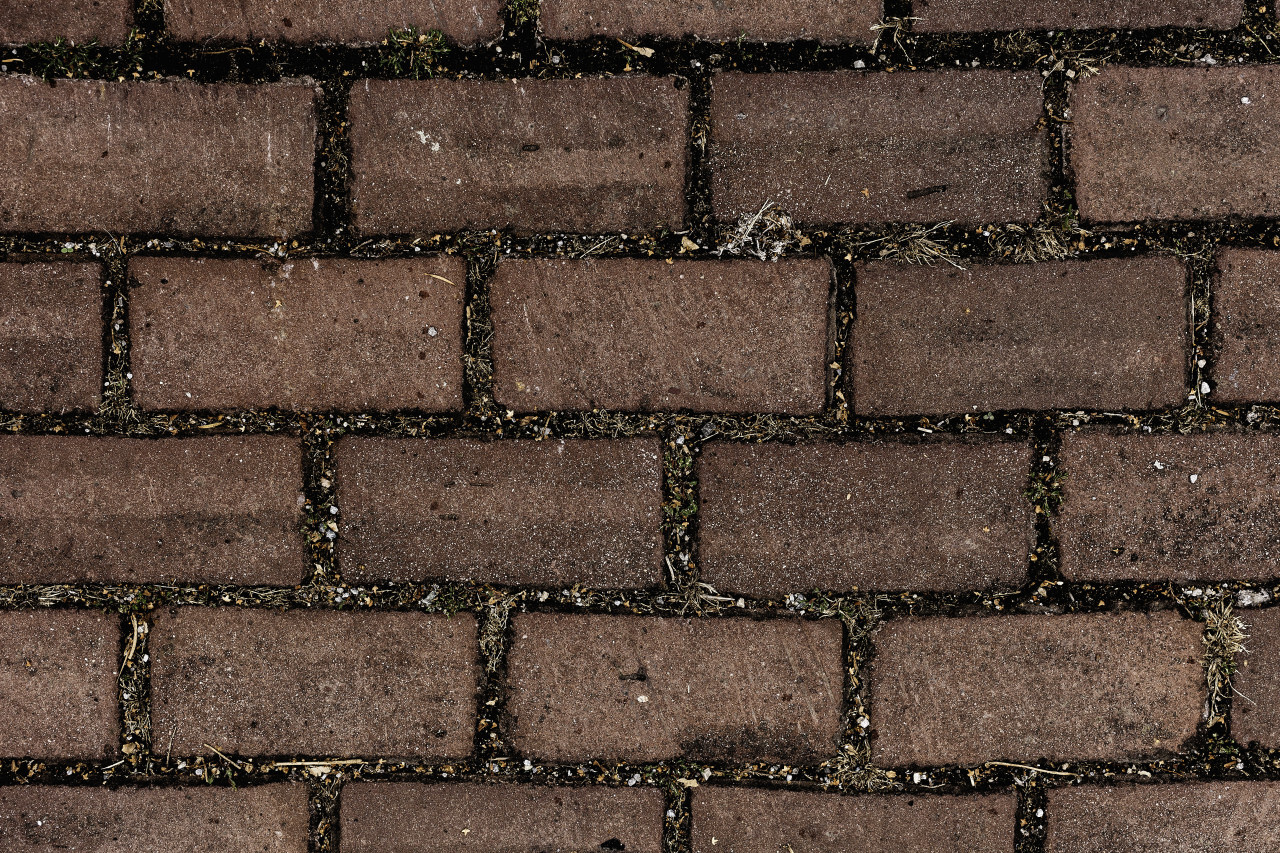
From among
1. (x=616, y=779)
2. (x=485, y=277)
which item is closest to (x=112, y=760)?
(x=616, y=779)

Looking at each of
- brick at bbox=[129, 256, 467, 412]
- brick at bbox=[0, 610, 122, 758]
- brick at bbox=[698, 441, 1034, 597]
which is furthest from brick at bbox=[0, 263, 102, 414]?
brick at bbox=[698, 441, 1034, 597]

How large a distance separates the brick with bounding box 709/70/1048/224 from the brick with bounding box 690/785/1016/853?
1.34 meters

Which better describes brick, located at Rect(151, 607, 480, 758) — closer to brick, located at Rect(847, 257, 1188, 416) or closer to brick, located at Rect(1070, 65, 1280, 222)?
brick, located at Rect(847, 257, 1188, 416)

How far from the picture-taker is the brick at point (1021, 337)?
1718 mm

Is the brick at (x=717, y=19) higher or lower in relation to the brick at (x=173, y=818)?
higher

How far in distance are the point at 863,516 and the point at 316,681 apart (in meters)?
1.32

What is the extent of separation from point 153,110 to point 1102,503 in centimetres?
234

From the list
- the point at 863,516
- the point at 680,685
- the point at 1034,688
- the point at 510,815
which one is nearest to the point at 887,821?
the point at 1034,688

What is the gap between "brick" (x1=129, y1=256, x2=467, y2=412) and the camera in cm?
173

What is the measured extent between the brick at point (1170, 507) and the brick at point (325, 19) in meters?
1.65

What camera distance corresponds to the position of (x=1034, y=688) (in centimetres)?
176

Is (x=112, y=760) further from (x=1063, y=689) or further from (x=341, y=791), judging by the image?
(x=1063, y=689)

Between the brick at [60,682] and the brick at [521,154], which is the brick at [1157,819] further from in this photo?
the brick at [60,682]

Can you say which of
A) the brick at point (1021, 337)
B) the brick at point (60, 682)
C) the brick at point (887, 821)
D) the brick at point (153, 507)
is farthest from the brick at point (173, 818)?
the brick at point (1021, 337)
